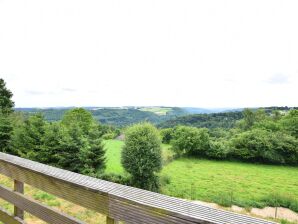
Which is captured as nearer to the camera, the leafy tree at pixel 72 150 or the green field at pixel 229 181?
the leafy tree at pixel 72 150

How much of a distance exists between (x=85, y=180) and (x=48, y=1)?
6998mm

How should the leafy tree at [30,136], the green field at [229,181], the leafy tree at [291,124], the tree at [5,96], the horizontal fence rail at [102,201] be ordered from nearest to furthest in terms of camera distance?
the horizontal fence rail at [102,201] → the green field at [229,181] → the leafy tree at [30,136] → the tree at [5,96] → the leafy tree at [291,124]

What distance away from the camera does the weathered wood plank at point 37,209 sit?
55.9 inches

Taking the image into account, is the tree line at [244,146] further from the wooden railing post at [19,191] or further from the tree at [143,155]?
the wooden railing post at [19,191]

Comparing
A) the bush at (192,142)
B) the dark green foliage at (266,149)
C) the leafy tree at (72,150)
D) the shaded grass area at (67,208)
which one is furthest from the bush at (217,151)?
the shaded grass area at (67,208)

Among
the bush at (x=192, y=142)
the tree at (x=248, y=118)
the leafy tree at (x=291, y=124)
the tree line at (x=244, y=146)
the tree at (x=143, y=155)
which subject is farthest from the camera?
the tree at (x=248, y=118)

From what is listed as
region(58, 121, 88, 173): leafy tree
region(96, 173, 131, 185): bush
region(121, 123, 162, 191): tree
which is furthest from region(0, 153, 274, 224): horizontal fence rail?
region(96, 173, 131, 185): bush

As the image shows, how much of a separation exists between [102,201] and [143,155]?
65.9ft

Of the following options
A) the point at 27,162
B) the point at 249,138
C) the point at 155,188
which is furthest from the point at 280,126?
the point at 27,162

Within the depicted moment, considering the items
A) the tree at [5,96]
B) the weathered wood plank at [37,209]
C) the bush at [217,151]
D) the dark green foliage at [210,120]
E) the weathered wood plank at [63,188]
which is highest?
the tree at [5,96]

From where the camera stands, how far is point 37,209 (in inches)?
63.1

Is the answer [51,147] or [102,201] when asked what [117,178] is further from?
[102,201]

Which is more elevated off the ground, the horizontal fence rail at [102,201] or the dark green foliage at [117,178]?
the horizontal fence rail at [102,201]

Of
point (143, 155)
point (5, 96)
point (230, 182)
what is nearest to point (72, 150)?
point (143, 155)
